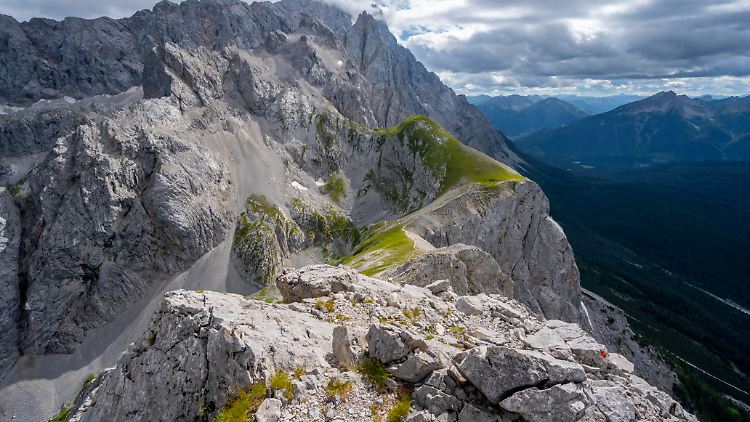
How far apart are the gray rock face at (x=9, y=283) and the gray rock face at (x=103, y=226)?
2857mm

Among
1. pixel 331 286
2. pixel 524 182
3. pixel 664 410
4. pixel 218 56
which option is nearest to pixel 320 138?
pixel 218 56

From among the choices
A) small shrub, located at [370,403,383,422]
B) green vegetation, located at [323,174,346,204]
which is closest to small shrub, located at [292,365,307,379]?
small shrub, located at [370,403,383,422]

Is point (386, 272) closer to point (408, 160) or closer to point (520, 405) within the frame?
point (520, 405)

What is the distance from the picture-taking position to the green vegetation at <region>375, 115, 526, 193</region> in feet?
430

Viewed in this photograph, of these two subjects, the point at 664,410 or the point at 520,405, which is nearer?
the point at 520,405

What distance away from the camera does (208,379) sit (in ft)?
64.4

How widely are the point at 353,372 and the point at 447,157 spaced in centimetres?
13280

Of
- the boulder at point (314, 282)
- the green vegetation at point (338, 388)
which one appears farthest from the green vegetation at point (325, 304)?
the green vegetation at point (338, 388)

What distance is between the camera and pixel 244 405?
1803 centimetres

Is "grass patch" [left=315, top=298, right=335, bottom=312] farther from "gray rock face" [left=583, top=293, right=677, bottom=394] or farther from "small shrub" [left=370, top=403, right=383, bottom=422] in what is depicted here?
"gray rock face" [left=583, top=293, right=677, bottom=394]

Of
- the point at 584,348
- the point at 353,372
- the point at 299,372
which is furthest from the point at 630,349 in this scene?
the point at 299,372

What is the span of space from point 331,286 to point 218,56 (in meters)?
188

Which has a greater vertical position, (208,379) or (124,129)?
(124,129)

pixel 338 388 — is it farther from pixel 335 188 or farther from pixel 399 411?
pixel 335 188
